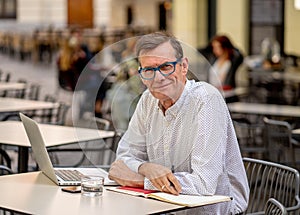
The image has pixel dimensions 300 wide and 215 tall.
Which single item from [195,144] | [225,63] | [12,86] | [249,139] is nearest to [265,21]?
[225,63]

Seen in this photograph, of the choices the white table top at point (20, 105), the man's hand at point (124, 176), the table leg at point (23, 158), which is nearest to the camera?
the man's hand at point (124, 176)

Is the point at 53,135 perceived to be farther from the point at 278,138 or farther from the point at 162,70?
the point at 162,70

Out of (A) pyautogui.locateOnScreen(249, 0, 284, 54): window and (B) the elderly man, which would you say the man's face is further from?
(A) pyautogui.locateOnScreen(249, 0, 284, 54): window

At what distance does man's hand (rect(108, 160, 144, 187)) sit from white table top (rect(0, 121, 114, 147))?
921 mm

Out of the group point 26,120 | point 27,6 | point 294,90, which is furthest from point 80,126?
point 27,6

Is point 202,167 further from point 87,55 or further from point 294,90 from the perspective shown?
point 294,90

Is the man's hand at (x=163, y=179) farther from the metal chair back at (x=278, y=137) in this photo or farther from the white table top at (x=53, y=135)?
the metal chair back at (x=278, y=137)

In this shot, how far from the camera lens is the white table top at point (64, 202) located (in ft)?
10.6

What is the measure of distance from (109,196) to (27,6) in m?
27.9

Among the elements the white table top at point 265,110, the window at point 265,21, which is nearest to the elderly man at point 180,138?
the white table top at point 265,110

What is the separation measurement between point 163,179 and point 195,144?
0.19 m

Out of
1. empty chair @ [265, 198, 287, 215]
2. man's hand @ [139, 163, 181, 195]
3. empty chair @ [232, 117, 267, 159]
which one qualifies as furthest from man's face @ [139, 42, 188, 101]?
empty chair @ [232, 117, 267, 159]

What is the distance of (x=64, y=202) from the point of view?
3355 mm

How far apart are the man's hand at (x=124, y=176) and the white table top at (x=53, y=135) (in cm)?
92
